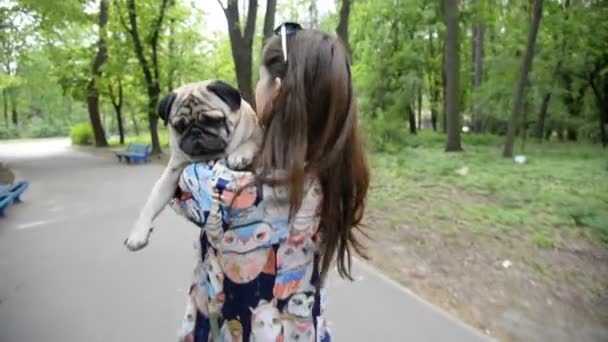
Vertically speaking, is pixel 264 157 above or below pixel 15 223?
above

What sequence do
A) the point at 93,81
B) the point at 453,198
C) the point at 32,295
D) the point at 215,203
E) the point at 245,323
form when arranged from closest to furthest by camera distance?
1. the point at 215,203
2. the point at 245,323
3. the point at 32,295
4. the point at 453,198
5. the point at 93,81

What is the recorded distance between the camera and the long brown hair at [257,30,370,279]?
4.55 feet

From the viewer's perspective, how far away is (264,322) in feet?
4.98

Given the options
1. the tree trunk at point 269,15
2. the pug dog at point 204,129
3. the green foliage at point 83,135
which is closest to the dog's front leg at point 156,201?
the pug dog at point 204,129

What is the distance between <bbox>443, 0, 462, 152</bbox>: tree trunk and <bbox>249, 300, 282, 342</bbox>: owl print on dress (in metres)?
13.7

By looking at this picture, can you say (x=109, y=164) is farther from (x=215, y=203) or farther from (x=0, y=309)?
(x=215, y=203)

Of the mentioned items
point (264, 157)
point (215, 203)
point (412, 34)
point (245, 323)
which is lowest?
point (245, 323)

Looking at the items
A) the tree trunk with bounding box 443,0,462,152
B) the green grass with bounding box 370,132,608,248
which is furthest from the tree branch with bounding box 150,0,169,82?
the tree trunk with bounding box 443,0,462,152

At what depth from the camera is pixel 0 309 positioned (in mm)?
3963

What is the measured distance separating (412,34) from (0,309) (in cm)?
2171

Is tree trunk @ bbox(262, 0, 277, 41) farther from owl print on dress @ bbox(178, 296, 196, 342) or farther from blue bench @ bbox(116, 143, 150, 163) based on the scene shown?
owl print on dress @ bbox(178, 296, 196, 342)

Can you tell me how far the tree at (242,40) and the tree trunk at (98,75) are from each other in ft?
28.5

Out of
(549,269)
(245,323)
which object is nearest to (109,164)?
(549,269)

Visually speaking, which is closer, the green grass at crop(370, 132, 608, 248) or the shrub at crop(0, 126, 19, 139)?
the green grass at crop(370, 132, 608, 248)
